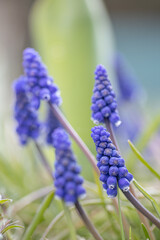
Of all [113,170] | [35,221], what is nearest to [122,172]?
[113,170]

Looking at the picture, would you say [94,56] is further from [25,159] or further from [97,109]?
[97,109]

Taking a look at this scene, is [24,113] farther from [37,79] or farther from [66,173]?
[66,173]

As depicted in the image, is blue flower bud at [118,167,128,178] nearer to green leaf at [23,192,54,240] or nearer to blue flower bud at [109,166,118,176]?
blue flower bud at [109,166,118,176]

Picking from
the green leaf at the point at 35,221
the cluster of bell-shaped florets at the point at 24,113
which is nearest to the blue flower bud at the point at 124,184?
→ the green leaf at the point at 35,221

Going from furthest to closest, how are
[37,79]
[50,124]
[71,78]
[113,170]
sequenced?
1. [71,78]
2. [50,124]
3. [37,79]
4. [113,170]

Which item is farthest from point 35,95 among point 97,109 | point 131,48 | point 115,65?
point 131,48

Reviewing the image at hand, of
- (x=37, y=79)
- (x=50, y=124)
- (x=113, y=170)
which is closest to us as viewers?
(x=113, y=170)

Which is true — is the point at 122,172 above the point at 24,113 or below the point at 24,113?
below

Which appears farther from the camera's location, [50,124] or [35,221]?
[50,124]
